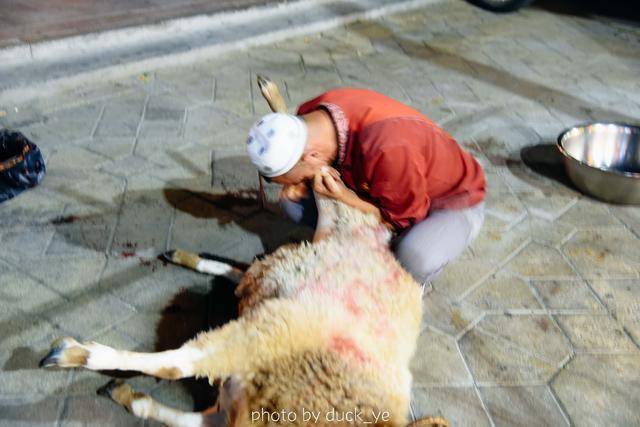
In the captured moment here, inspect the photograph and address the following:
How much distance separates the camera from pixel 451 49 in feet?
23.3

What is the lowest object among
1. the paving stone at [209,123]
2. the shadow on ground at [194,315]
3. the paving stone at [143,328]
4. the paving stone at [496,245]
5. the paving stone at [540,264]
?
the paving stone at [540,264]

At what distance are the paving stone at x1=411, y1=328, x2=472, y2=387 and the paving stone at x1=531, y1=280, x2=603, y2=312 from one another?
724mm

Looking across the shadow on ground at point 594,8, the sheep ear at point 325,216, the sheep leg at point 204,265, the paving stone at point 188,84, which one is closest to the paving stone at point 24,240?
the sheep leg at point 204,265

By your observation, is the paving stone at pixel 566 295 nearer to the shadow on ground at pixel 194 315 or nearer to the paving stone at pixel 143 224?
the shadow on ground at pixel 194 315

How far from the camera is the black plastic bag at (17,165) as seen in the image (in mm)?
3631

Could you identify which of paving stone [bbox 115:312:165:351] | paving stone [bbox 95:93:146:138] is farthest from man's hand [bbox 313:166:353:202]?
paving stone [bbox 95:93:146:138]

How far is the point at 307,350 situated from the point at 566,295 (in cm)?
187

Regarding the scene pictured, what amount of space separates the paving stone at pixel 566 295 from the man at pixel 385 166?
718 millimetres

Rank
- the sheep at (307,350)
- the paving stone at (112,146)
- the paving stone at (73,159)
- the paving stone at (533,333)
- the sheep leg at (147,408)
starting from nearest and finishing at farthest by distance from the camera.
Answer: the sheep at (307,350) < the sheep leg at (147,408) < the paving stone at (533,333) < the paving stone at (73,159) < the paving stone at (112,146)

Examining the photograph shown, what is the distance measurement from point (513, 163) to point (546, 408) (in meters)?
2.48

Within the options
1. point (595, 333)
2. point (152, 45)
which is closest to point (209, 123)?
point (152, 45)

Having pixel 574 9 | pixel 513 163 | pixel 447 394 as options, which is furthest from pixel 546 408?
pixel 574 9

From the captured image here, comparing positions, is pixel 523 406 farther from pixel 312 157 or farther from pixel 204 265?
pixel 204 265

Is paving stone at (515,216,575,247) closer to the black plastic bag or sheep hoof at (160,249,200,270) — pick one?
sheep hoof at (160,249,200,270)
